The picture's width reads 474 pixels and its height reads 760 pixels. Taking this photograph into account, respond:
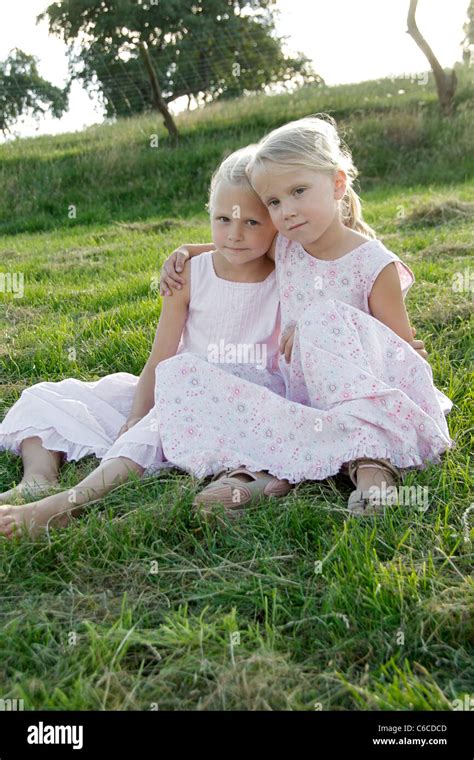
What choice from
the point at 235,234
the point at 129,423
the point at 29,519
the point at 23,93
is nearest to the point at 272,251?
the point at 235,234

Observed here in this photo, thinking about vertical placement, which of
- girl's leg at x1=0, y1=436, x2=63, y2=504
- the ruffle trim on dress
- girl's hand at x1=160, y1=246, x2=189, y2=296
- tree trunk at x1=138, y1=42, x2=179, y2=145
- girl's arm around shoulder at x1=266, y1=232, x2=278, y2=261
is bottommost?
girl's leg at x1=0, y1=436, x2=63, y2=504

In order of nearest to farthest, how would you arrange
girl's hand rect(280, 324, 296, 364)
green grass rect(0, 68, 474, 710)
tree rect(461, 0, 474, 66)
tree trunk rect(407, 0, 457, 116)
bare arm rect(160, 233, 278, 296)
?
green grass rect(0, 68, 474, 710), girl's hand rect(280, 324, 296, 364), bare arm rect(160, 233, 278, 296), tree trunk rect(407, 0, 457, 116), tree rect(461, 0, 474, 66)

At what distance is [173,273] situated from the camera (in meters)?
2.97

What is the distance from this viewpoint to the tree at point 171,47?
675 inches

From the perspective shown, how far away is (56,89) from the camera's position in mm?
26594

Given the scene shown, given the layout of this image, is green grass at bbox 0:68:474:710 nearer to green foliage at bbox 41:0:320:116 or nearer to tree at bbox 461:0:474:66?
green foliage at bbox 41:0:320:116

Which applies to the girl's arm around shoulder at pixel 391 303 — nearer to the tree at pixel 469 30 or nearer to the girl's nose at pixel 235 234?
the girl's nose at pixel 235 234

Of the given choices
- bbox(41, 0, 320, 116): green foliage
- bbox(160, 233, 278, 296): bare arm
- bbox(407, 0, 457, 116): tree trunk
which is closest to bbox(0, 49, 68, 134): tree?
bbox(41, 0, 320, 116): green foliage

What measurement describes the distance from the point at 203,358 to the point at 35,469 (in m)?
0.68

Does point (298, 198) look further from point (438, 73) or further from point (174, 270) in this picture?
point (438, 73)

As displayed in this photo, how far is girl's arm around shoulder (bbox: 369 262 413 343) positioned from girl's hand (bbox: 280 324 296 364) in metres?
0.29

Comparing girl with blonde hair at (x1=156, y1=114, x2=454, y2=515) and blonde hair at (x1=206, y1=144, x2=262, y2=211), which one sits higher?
blonde hair at (x1=206, y1=144, x2=262, y2=211)

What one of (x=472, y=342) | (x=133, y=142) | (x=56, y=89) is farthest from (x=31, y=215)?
(x=56, y=89)

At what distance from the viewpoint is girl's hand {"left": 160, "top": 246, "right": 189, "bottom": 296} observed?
297cm
